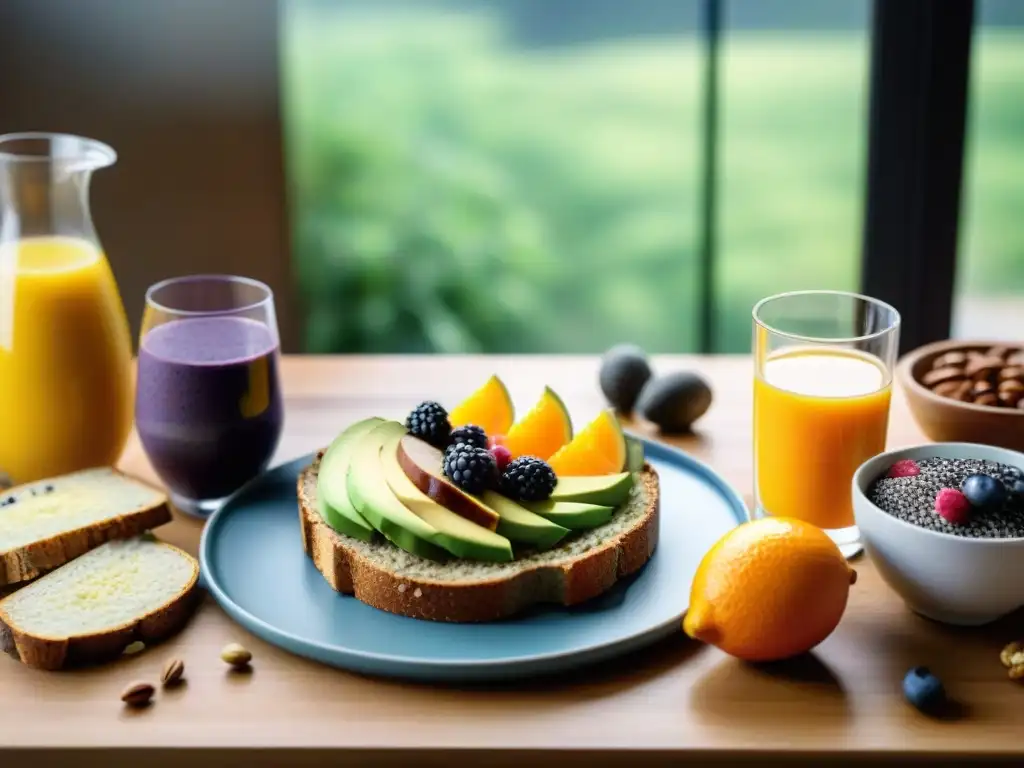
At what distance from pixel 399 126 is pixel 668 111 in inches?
32.5

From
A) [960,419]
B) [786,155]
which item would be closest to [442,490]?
[960,419]

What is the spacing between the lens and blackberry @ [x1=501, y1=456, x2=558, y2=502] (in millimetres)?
1321

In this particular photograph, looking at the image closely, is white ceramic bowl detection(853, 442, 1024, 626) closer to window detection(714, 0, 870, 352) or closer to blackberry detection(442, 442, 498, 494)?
blackberry detection(442, 442, 498, 494)

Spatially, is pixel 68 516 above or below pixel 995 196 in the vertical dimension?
below

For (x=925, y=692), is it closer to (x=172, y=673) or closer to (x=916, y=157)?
(x=172, y=673)

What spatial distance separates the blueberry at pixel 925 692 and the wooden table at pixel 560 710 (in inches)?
0.5

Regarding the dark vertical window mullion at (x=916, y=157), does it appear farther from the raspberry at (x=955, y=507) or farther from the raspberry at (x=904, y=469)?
the raspberry at (x=955, y=507)

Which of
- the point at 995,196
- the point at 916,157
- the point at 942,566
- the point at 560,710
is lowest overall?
the point at 560,710

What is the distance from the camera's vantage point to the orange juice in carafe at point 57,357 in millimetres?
1491

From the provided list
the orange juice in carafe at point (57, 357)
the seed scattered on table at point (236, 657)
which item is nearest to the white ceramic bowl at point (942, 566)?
the seed scattered on table at point (236, 657)

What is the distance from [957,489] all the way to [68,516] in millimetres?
985

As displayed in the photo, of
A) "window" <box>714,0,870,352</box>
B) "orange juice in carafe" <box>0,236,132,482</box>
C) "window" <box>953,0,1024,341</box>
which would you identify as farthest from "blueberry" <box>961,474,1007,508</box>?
"window" <box>714,0,870,352</box>

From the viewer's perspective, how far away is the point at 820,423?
4.44ft

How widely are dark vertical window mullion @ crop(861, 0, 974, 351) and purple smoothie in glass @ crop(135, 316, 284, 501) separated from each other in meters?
1.57
